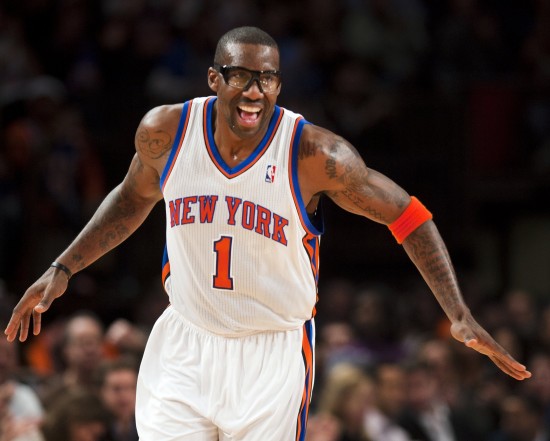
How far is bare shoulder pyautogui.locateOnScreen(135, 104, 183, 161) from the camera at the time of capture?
19.1 feet

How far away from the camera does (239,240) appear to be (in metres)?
5.69

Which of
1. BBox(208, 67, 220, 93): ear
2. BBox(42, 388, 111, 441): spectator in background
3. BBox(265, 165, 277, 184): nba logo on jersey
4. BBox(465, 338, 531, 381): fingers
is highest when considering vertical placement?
BBox(208, 67, 220, 93): ear

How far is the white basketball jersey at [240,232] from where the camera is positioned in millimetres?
5680

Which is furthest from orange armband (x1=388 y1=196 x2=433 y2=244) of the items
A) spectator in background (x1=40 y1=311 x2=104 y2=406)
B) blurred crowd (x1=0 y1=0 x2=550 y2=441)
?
blurred crowd (x1=0 y1=0 x2=550 y2=441)

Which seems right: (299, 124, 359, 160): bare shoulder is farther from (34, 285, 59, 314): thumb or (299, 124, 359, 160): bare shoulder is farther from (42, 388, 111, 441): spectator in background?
(42, 388, 111, 441): spectator in background

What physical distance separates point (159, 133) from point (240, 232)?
0.64 metres

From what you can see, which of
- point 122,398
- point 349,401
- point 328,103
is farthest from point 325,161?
point 328,103

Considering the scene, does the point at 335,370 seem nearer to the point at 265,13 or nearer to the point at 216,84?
the point at 216,84

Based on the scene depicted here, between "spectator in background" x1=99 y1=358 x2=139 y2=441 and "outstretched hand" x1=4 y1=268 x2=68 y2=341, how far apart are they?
2.19 metres

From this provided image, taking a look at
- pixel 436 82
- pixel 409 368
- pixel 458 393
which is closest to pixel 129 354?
pixel 409 368

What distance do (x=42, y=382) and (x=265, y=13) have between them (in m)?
6.17

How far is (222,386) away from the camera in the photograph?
5.66 m

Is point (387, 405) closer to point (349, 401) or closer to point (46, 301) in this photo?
point (349, 401)

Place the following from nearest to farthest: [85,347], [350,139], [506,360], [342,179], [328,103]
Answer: [506,360] < [342,179] < [85,347] < [350,139] < [328,103]
